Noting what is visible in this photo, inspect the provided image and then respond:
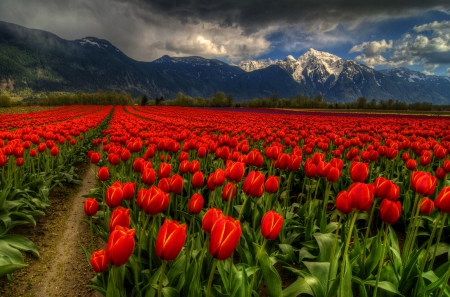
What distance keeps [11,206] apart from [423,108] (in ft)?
347

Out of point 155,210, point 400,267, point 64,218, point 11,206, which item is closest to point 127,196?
point 155,210

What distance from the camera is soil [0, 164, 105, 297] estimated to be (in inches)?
120

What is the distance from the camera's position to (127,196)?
264 cm

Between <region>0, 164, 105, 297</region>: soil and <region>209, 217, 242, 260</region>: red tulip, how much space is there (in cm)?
224

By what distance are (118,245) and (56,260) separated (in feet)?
9.46

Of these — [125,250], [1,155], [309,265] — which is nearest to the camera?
[125,250]

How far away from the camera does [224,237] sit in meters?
1.52

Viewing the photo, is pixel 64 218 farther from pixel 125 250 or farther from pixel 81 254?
pixel 125 250

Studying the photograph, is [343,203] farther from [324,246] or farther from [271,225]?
[324,246]

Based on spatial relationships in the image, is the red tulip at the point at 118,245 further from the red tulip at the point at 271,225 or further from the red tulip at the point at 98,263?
the red tulip at the point at 271,225

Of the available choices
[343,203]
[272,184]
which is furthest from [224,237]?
[272,184]

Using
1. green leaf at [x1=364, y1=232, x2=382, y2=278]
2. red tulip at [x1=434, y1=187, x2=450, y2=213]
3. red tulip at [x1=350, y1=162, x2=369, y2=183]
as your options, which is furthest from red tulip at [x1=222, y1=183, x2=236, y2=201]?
red tulip at [x1=434, y1=187, x2=450, y2=213]

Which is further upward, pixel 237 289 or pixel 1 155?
pixel 1 155

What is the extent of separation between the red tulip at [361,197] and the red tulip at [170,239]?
51.8 inches
